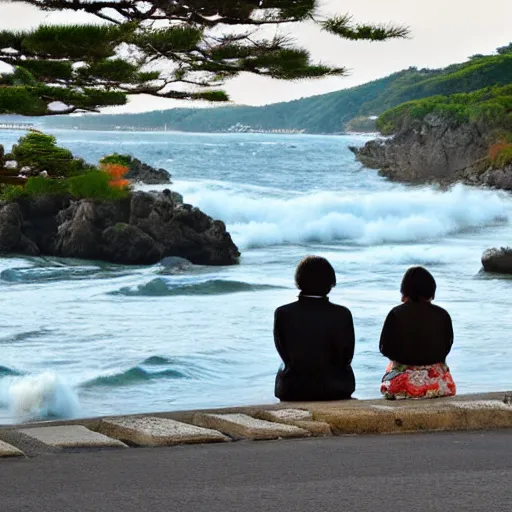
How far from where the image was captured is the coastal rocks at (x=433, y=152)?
360ft

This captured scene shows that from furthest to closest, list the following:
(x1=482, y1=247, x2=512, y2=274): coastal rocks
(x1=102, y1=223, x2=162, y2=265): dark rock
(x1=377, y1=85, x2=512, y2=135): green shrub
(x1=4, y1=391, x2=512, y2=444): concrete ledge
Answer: (x1=377, y1=85, x2=512, y2=135): green shrub, (x1=102, y1=223, x2=162, y2=265): dark rock, (x1=482, y1=247, x2=512, y2=274): coastal rocks, (x1=4, y1=391, x2=512, y2=444): concrete ledge

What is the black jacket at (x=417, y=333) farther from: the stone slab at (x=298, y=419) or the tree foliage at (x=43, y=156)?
the tree foliage at (x=43, y=156)

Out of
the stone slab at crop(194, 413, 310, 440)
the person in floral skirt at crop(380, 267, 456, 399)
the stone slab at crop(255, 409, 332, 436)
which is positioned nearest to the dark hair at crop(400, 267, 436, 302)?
the person in floral skirt at crop(380, 267, 456, 399)

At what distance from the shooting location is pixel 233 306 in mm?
31672

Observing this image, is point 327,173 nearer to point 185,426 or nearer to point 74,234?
point 74,234

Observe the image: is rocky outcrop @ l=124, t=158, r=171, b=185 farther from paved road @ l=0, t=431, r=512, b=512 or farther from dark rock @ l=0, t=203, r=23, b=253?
paved road @ l=0, t=431, r=512, b=512

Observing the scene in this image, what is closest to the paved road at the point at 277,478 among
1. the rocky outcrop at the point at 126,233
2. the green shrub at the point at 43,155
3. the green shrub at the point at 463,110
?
the green shrub at the point at 43,155

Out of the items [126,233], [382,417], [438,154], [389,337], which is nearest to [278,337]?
[389,337]

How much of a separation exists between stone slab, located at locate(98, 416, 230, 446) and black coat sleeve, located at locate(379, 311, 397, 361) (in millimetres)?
1632

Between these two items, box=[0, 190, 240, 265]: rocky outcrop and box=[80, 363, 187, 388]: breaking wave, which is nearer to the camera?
box=[80, 363, 187, 388]: breaking wave

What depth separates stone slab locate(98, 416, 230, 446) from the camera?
297 inches

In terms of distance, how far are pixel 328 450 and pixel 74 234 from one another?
115 ft

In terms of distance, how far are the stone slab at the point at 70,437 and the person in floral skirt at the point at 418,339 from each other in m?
2.26

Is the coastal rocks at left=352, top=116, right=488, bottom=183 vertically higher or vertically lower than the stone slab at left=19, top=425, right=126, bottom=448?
higher
